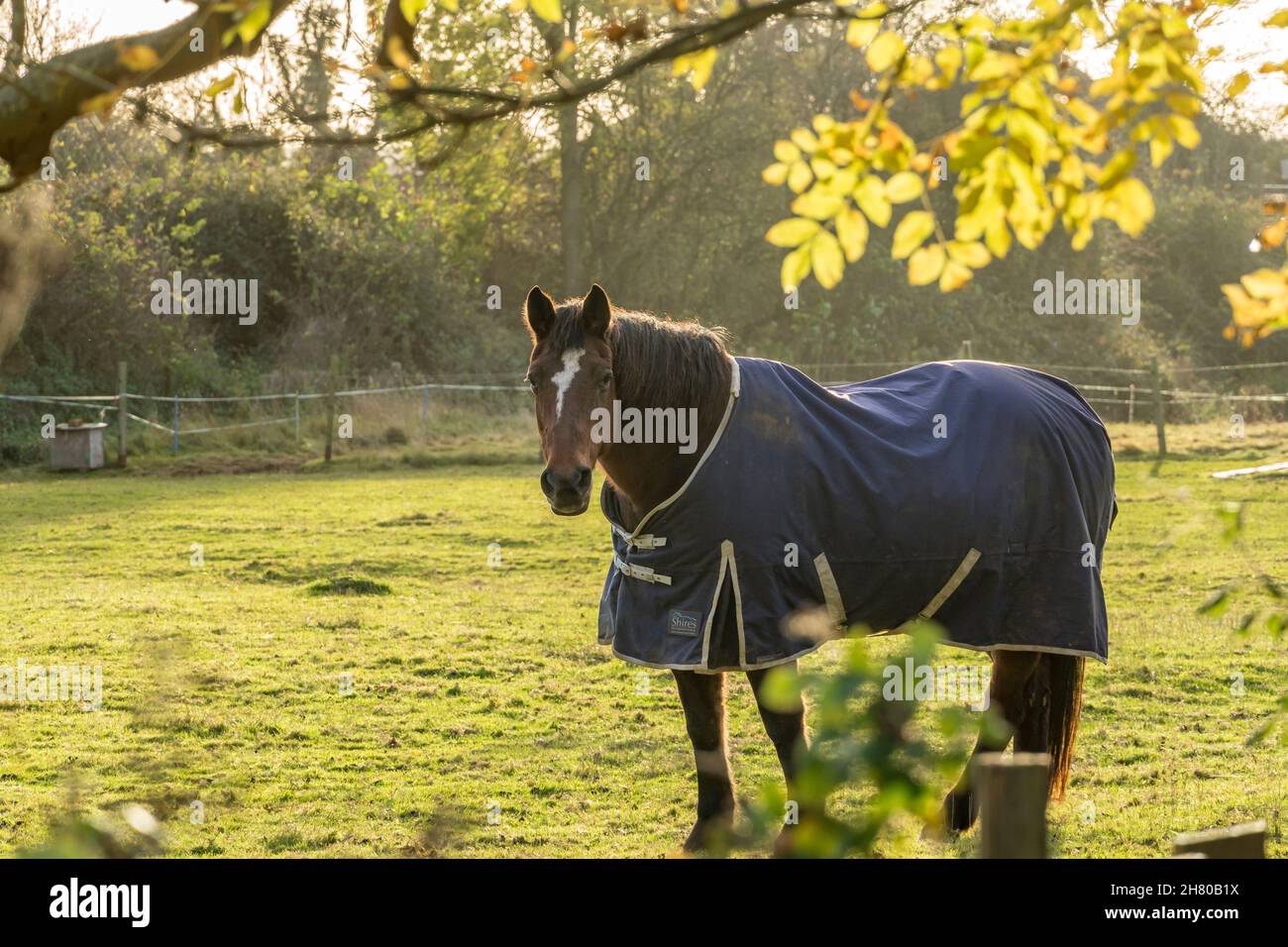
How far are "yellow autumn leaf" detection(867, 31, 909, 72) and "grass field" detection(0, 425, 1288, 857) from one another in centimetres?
103

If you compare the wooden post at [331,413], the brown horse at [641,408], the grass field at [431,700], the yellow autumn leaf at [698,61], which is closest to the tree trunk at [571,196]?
the wooden post at [331,413]

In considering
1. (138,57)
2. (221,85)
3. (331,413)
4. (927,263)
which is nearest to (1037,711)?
(927,263)

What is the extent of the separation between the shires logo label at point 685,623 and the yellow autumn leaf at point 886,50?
2.13 m

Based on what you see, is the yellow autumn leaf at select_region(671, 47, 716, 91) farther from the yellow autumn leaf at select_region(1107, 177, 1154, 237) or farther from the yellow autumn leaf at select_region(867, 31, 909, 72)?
the yellow autumn leaf at select_region(1107, 177, 1154, 237)

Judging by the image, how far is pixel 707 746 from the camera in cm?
438

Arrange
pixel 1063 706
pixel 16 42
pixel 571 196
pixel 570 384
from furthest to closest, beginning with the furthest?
pixel 571 196 < pixel 1063 706 < pixel 570 384 < pixel 16 42

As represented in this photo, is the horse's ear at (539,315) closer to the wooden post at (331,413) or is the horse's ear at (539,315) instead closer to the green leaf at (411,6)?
the green leaf at (411,6)

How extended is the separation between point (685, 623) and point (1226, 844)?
2.20 metres

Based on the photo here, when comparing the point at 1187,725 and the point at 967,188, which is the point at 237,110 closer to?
the point at 967,188

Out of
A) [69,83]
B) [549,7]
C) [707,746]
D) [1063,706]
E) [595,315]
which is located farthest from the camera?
[1063,706]

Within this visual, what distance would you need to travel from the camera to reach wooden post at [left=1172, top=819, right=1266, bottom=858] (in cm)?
216

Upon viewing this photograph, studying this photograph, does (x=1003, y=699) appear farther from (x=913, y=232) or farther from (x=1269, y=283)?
(x=913, y=232)
